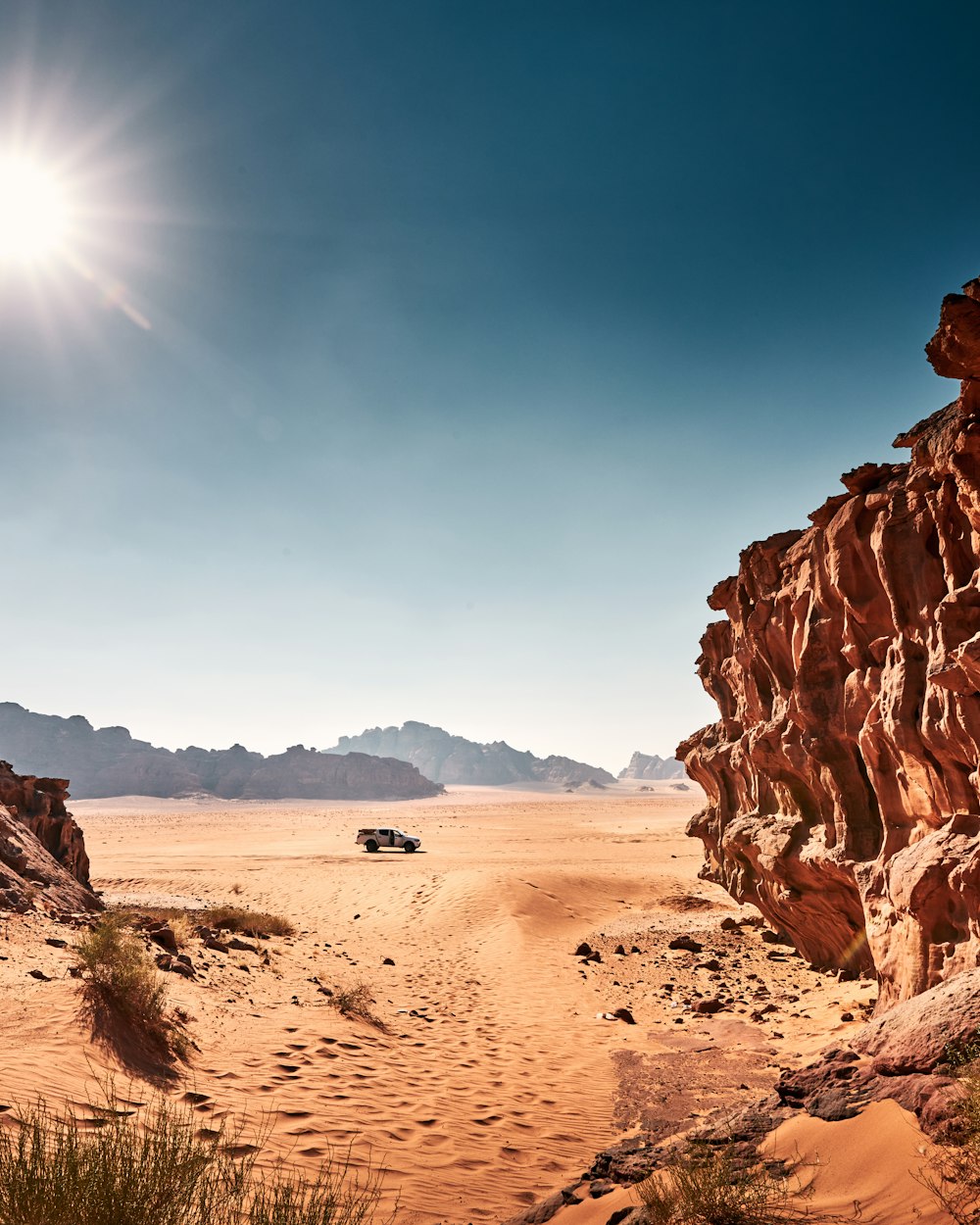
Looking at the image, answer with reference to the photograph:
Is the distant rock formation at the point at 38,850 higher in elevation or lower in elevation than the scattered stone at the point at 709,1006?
higher

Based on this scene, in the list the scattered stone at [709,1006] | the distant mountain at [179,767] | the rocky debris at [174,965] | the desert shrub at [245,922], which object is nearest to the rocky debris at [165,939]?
the rocky debris at [174,965]

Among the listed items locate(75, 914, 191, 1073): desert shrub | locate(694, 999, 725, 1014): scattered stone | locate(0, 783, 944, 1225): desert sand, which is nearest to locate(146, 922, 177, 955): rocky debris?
locate(0, 783, 944, 1225): desert sand

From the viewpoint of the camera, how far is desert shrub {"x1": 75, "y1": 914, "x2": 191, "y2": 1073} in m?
7.55

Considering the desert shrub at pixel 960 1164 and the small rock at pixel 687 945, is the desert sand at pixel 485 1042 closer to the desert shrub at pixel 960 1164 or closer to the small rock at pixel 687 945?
the desert shrub at pixel 960 1164

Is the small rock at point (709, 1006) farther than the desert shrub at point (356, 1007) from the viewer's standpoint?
Yes

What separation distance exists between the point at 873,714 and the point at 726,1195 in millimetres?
8792

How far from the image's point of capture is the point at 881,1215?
388cm

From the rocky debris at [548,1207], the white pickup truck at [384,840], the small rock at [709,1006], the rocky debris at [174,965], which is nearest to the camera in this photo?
the rocky debris at [548,1207]

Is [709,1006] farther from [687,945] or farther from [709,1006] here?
[687,945]

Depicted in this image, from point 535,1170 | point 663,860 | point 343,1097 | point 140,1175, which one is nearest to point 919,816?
point 535,1170

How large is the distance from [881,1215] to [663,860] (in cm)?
3405

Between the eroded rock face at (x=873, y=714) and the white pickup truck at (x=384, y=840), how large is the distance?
25.8 m

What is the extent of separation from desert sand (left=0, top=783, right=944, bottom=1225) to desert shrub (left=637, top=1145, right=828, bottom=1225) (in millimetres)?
300

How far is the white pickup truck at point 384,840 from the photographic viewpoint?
1573 inches
